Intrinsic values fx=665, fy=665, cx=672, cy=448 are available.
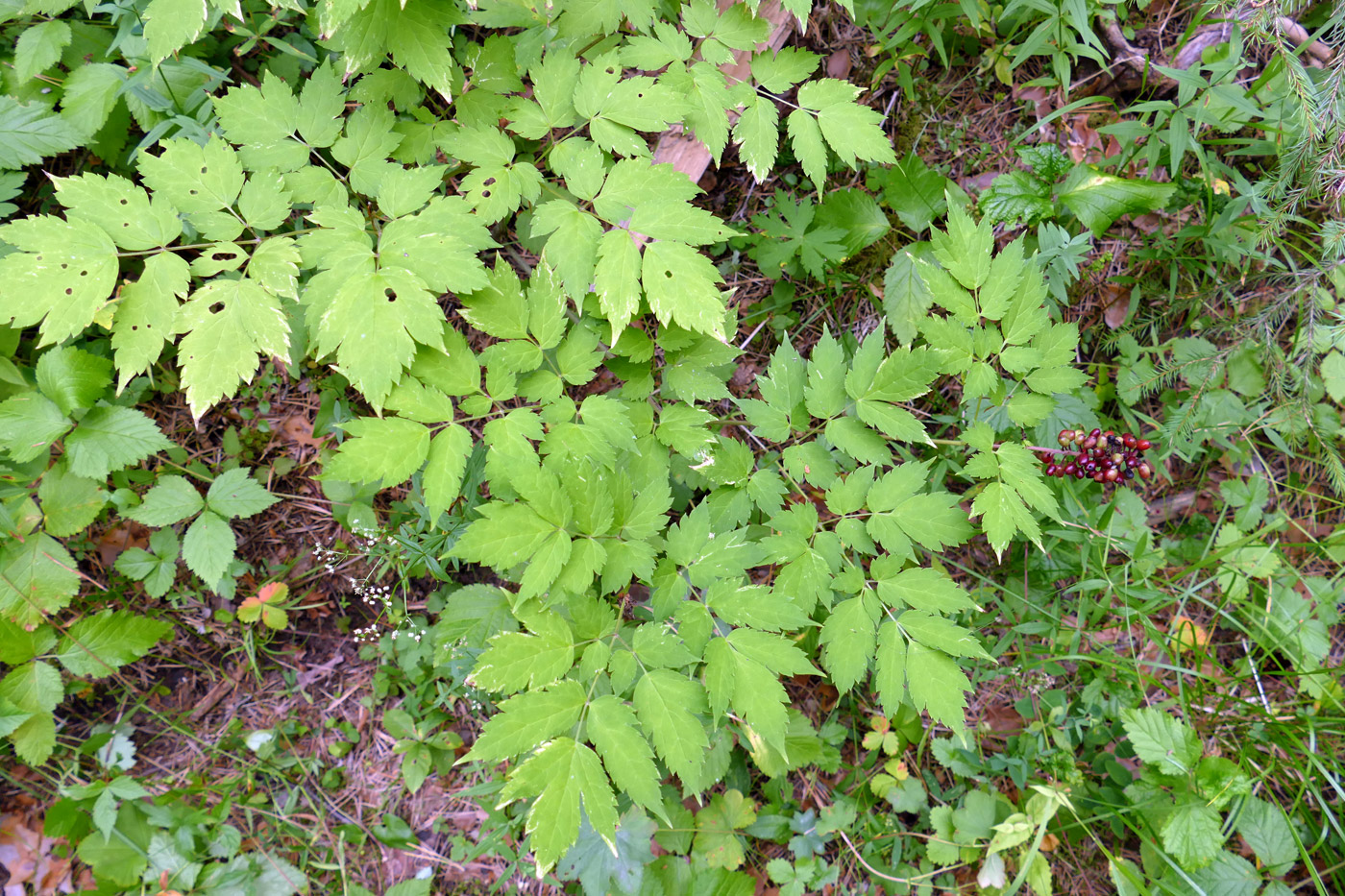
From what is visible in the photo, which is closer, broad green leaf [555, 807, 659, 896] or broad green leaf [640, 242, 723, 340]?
broad green leaf [640, 242, 723, 340]

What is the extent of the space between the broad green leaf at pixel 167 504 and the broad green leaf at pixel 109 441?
160 millimetres

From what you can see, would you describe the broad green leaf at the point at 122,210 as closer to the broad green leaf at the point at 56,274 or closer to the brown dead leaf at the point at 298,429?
the broad green leaf at the point at 56,274

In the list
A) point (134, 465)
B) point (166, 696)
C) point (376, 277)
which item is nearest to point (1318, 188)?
point (376, 277)

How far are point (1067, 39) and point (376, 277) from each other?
262cm

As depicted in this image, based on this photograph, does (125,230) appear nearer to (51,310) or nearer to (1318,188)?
(51,310)

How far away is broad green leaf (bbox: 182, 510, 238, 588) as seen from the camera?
7.98 feet

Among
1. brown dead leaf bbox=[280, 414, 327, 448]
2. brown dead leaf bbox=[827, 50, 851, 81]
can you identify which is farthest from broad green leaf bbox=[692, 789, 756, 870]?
brown dead leaf bbox=[827, 50, 851, 81]

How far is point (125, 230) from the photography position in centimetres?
183

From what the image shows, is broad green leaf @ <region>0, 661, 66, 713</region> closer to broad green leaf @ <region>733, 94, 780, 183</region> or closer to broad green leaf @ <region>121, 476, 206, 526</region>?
broad green leaf @ <region>121, 476, 206, 526</region>

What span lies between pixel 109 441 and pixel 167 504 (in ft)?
0.96

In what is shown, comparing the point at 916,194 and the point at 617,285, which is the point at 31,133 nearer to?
the point at 617,285

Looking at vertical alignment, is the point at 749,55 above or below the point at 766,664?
above

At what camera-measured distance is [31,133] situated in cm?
219

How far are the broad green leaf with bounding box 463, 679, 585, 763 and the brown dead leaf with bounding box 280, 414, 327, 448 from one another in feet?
5.41
